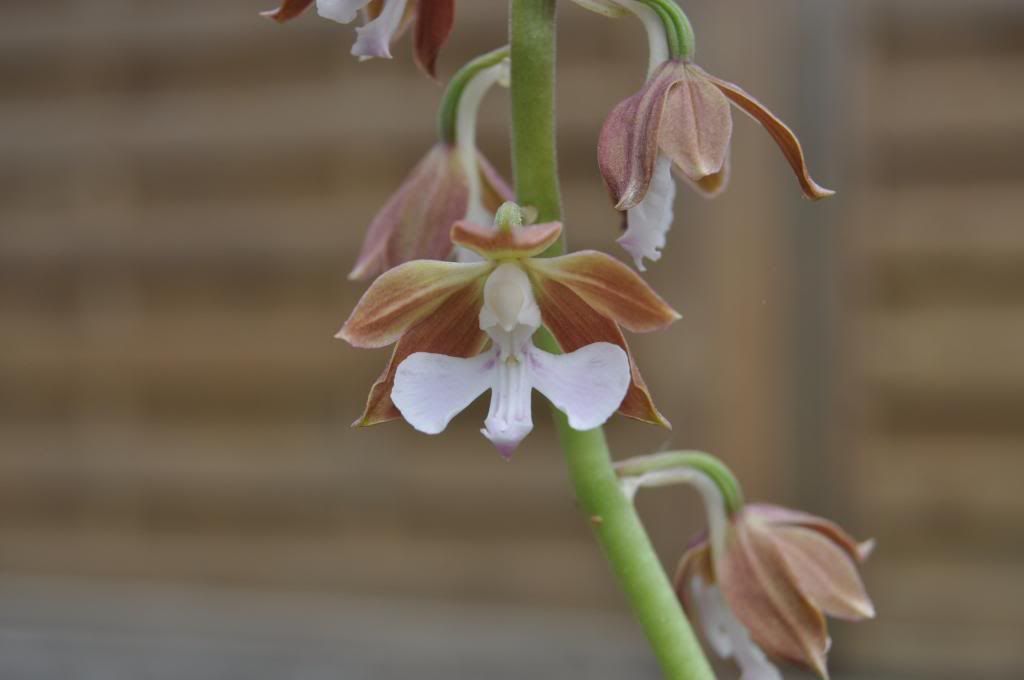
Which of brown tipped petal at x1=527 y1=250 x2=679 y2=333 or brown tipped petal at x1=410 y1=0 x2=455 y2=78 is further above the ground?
brown tipped petal at x1=410 y1=0 x2=455 y2=78

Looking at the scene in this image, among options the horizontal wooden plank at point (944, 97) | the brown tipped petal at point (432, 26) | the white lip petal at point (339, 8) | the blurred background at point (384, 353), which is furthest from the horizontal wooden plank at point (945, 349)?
the white lip petal at point (339, 8)

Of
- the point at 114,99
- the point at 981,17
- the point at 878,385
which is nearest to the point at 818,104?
the point at 981,17

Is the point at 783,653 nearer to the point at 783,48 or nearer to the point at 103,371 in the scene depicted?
the point at 783,48

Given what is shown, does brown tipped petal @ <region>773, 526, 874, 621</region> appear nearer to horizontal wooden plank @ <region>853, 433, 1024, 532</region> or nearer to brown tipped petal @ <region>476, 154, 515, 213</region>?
brown tipped petal @ <region>476, 154, 515, 213</region>

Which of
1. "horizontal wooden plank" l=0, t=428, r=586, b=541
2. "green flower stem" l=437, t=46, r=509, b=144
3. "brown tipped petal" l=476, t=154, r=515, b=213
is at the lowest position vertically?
"horizontal wooden plank" l=0, t=428, r=586, b=541

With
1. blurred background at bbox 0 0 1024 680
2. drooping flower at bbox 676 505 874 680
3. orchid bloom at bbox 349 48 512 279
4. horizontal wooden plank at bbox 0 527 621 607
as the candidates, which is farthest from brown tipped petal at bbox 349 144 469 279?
horizontal wooden plank at bbox 0 527 621 607

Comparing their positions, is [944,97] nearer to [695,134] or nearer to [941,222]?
[941,222]

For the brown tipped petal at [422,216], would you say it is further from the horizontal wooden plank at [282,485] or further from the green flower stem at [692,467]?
the horizontal wooden plank at [282,485]
